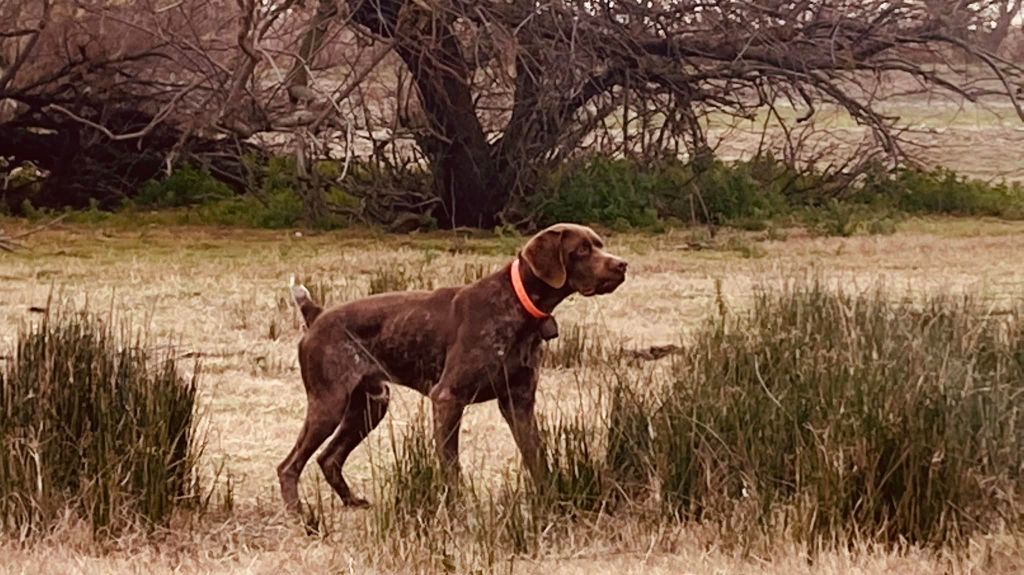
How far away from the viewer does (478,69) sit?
749 inches

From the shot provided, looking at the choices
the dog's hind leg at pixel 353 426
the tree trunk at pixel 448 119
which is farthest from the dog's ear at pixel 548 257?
the tree trunk at pixel 448 119

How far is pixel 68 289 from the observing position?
1378 centimetres

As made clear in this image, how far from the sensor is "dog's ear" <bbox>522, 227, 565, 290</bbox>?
281 inches

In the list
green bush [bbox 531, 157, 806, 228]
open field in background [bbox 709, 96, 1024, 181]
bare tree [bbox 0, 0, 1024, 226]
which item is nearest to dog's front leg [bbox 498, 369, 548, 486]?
bare tree [bbox 0, 0, 1024, 226]

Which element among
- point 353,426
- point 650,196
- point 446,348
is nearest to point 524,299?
point 446,348

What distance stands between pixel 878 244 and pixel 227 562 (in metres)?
12.2

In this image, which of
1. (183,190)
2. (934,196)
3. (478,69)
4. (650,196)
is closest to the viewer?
(478,69)

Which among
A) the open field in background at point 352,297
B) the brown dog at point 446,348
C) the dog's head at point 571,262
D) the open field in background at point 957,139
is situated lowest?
the open field in background at point 352,297

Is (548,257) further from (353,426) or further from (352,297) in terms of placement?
(352,297)

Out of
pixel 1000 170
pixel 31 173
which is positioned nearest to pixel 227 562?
pixel 31 173

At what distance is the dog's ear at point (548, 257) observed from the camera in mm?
7145

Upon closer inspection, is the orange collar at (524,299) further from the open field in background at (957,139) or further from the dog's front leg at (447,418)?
the open field in background at (957,139)

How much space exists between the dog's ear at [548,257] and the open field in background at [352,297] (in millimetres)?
484

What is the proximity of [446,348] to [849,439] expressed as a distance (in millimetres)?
1710
